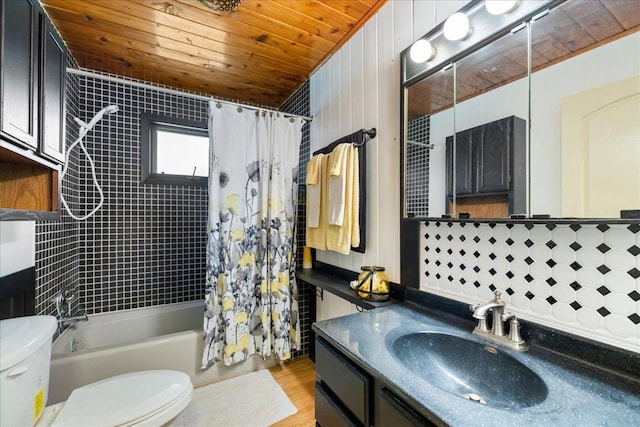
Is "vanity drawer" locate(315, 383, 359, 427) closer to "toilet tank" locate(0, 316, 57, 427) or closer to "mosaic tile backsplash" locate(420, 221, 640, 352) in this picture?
"mosaic tile backsplash" locate(420, 221, 640, 352)

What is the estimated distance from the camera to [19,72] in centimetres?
87

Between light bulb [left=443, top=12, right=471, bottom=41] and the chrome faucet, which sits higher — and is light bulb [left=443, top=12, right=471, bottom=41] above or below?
above

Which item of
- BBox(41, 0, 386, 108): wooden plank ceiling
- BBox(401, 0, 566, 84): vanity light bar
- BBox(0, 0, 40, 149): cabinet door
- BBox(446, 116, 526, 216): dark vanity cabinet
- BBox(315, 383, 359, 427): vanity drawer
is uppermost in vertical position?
BBox(41, 0, 386, 108): wooden plank ceiling

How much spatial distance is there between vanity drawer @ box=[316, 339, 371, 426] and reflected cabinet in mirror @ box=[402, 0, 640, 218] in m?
0.72

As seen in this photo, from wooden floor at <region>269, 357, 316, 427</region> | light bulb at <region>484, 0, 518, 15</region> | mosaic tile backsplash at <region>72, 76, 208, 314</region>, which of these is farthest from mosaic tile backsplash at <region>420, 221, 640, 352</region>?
mosaic tile backsplash at <region>72, 76, 208, 314</region>

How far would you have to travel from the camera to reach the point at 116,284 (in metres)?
2.26

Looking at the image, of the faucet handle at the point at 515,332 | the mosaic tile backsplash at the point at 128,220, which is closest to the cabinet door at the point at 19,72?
the mosaic tile backsplash at the point at 128,220

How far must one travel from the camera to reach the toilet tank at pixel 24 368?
87 centimetres

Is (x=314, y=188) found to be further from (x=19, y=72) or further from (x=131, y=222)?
(x=131, y=222)

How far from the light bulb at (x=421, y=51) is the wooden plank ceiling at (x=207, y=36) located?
51cm

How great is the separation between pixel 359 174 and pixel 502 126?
2.55ft

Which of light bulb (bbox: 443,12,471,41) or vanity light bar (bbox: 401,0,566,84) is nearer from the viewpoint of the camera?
vanity light bar (bbox: 401,0,566,84)

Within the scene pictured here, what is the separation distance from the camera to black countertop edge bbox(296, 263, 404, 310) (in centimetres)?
135

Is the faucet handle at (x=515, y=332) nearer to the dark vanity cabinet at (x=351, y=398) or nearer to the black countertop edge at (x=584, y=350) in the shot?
the black countertop edge at (x=584, y=350)
